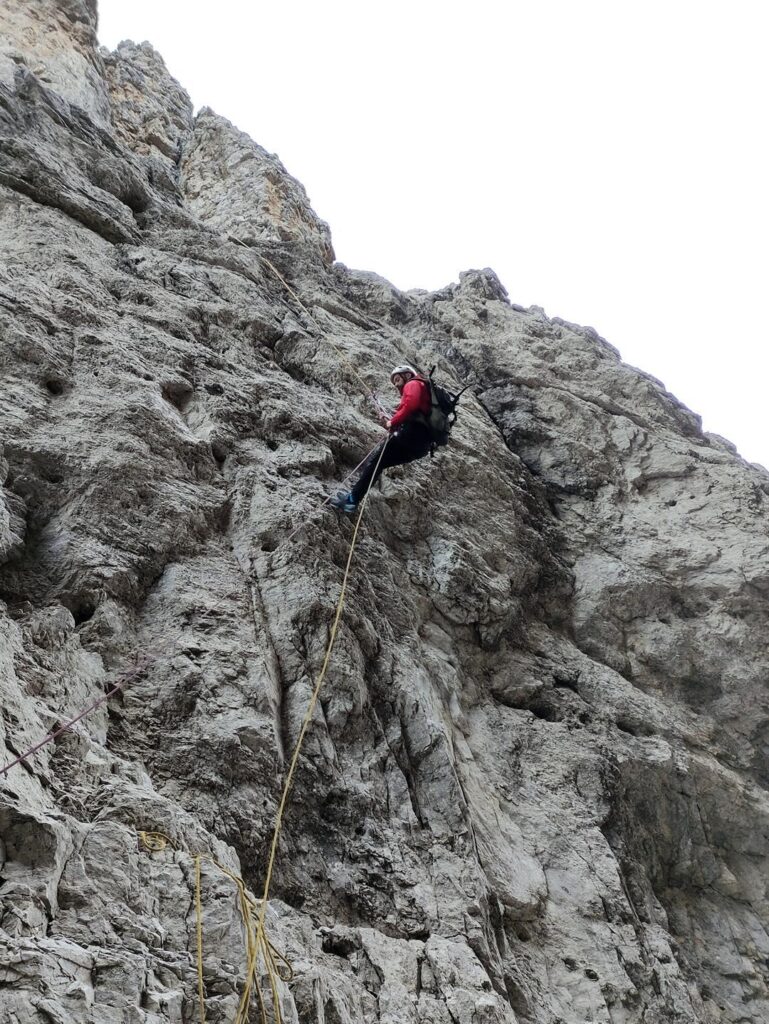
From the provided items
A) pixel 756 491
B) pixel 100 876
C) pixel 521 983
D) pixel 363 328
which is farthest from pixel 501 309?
pixel 100 876

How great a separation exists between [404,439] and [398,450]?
14cm

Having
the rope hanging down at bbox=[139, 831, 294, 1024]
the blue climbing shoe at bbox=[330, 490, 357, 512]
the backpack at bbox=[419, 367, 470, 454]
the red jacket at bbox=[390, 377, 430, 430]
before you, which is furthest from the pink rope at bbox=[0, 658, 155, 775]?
the backpack at bbox=[419, 367, 470, 454]

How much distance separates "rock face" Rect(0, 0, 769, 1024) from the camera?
458 centimetres

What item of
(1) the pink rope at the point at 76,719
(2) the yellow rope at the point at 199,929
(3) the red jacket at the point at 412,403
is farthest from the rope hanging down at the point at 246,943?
(3) the red jacket at the point at 412,403

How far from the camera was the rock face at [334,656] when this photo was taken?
4578 millimetres

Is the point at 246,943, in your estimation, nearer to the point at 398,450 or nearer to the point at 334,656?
the point at 334,656

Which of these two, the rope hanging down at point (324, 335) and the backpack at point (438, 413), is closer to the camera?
the backpack at point (438, 413)

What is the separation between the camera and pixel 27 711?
4672 millimetres

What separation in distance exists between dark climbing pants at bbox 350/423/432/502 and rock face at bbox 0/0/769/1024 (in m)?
0.45

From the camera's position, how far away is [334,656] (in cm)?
670

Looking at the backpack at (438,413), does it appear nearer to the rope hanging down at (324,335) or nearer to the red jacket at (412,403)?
the red jacket at (412,403)

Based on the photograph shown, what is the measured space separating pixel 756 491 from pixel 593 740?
14.5ft

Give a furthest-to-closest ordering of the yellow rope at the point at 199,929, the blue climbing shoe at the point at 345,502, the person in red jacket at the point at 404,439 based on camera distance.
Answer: the person in red jacket at the point at 404,439
the blue climbing shoe at the point at 345,502
the yellow rope at the point at 199,929

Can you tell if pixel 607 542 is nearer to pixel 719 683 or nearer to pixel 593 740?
pixel 719 683
